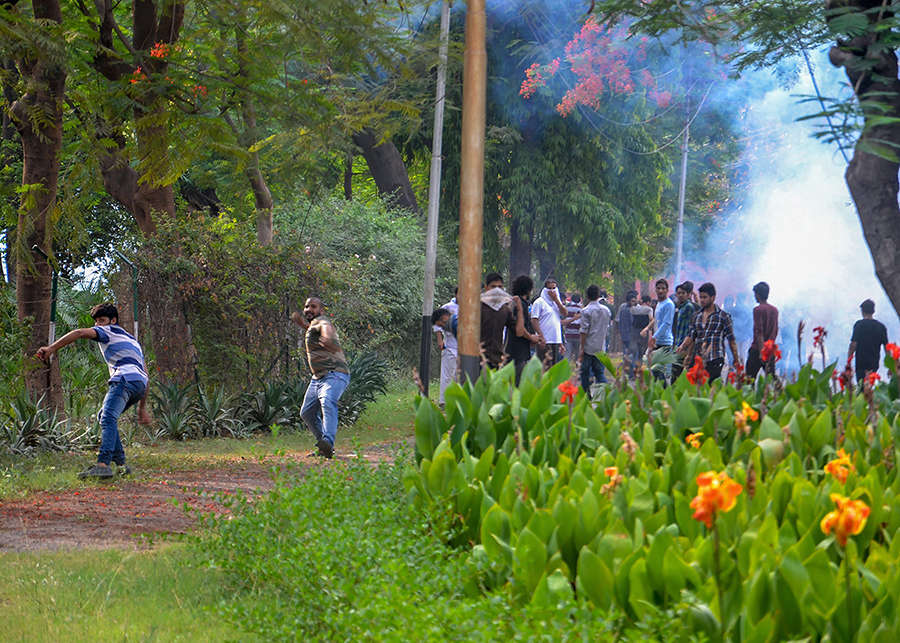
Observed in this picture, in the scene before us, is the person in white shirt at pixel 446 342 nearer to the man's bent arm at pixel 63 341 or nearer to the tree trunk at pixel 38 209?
the tree trunk at pixel 38 209

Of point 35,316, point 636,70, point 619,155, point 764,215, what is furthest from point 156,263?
point 764,215

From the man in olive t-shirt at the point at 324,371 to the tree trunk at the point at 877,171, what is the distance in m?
5.80

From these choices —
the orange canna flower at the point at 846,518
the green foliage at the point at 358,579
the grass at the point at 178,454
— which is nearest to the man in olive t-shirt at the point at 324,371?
the grass at the point at 178,454

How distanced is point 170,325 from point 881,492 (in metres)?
12.0

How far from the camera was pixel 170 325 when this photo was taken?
1510 centimetres

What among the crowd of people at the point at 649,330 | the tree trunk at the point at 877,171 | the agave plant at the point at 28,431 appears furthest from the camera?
the crowd of people at the point at 649,330

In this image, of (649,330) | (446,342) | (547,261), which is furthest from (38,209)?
(547,261)

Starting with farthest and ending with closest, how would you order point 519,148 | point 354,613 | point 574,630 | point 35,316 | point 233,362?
point 519,148 < point 233,362 < point 35,316 < point 354,613 < point 574,630

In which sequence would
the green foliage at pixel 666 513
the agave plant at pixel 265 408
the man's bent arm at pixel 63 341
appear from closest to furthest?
the green foliage at pixel 666 513 < the man's bent arm at pixel 63 341 < the agave plant at pixel 265 408

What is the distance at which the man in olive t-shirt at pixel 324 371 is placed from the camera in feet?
39.5

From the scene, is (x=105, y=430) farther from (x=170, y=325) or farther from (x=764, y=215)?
(x=764, y=215)

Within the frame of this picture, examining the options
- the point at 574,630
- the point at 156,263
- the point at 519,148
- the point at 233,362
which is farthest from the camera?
the point at 519,148

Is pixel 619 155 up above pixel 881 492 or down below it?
above

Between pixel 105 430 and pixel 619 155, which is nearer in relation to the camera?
pixel 105 430
